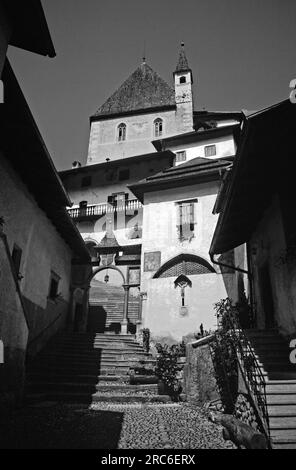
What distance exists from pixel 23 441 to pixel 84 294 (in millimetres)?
12761

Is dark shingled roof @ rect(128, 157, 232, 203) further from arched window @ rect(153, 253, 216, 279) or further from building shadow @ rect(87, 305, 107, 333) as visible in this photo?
building shadow @ rect(87, 305, 107, 333)

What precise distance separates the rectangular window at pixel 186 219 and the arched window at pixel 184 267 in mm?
1134

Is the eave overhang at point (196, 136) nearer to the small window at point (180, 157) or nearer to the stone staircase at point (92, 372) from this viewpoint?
the small window at point (180, 157)

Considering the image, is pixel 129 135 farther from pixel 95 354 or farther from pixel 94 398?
pixel 94 398

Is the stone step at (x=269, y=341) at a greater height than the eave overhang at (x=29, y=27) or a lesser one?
lesser

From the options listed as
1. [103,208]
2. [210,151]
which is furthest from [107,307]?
[210,151]

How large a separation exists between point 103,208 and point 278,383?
80.2 feet

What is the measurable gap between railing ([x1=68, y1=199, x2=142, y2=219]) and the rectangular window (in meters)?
9.72

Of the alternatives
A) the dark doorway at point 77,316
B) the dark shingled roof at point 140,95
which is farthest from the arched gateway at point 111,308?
the dark shingled roof at point 140,95

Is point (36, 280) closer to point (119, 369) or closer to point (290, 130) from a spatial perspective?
point (119, 369)

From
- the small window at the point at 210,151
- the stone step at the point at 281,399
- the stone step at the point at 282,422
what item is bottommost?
the stone step at the point at 282,422

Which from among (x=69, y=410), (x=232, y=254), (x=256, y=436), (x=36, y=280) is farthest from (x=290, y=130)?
(x=36, y=280)

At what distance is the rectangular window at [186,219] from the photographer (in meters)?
16.9

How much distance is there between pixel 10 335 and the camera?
678cm
